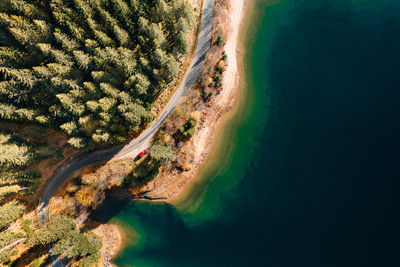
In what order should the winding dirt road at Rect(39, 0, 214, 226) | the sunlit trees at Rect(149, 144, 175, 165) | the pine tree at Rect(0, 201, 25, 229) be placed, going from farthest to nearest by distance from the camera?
1. the winding dirt road at Rect(39, 0, 214, 226)
2. the pine tree at Rect(0, 201, 25, 229)
3. the sunlit trees at Rect(149, 144, 175, 165)

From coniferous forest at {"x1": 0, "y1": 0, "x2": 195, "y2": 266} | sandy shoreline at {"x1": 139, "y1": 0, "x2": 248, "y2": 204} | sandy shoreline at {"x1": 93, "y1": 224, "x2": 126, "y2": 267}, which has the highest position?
coniferous forest at {"x1": 0, "y1": 0, "x2": 195, "y2": 266}

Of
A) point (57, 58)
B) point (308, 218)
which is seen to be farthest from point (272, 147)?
point (57, 58)

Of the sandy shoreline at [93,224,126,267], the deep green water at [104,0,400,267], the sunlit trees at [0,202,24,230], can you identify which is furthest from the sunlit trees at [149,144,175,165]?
the sunlit trees at [0,202,24,230]

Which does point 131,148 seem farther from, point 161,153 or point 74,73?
point 74,73

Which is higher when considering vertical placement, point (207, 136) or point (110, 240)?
point (207, 136)

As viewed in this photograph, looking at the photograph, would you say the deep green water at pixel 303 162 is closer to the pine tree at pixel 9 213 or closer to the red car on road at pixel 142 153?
the red car on road at pixel 142 153

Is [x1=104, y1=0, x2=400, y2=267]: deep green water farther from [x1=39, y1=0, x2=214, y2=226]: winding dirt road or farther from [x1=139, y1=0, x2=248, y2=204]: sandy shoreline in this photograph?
[x1=39, y1=0, x2=214, y2=226]: winding dirt road

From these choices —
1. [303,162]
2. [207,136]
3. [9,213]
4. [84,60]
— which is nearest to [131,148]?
[207,136]

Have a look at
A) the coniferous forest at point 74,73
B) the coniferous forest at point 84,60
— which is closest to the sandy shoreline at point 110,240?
the coniferous forest at point 74,73

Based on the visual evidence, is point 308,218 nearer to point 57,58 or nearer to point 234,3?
point 234,3
